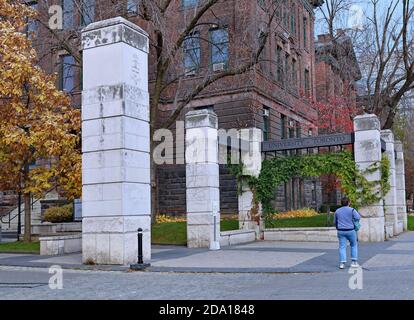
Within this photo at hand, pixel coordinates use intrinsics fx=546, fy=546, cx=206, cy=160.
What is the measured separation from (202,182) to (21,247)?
21.9 feet

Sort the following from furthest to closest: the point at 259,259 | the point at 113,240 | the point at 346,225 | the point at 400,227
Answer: the point at 400,227
the point at 259,259
the point at 113,240
the point at 346,225

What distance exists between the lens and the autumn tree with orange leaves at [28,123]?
18281mm

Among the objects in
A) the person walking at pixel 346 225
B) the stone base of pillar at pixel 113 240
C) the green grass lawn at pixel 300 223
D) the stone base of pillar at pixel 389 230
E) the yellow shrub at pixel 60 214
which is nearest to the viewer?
the person walking at pixel 346 225

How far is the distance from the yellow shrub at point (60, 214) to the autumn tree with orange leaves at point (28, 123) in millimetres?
9097

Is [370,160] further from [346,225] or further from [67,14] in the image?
[67,14]

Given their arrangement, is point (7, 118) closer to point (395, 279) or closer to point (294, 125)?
point (395, 279)

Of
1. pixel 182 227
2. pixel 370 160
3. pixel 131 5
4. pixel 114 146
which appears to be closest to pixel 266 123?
pixel 131 5

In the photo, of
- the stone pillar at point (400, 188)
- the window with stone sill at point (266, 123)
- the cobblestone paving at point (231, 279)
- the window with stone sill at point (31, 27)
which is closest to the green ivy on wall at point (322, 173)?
the cobblestone paving at point (231, 279)

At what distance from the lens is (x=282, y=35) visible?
3731 centimetres

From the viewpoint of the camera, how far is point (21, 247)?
62.1 feet

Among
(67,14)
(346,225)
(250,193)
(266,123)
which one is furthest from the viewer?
(266,123)

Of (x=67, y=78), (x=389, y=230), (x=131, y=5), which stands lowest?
(x=389, y=230)

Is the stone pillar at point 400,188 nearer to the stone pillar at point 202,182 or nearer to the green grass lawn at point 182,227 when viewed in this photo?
the green grass lawn at point 182,227

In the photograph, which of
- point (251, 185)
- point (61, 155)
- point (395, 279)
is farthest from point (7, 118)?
point (395, 279)
